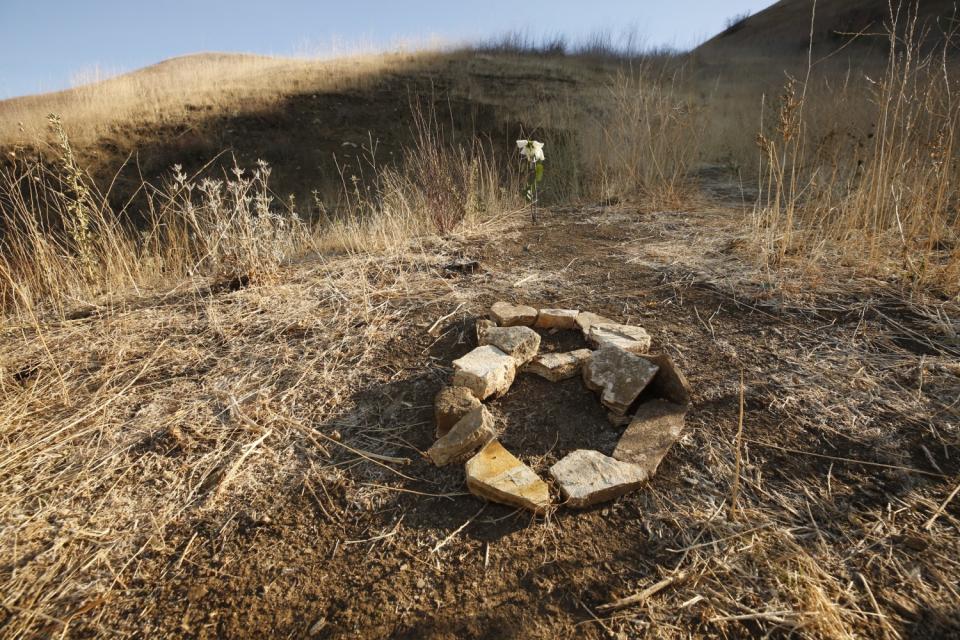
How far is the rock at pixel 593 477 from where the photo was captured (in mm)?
1349

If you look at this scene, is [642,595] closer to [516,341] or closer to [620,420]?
[620,420]

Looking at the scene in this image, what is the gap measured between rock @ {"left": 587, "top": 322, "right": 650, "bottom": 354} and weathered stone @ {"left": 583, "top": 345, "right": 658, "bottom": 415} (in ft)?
0.36

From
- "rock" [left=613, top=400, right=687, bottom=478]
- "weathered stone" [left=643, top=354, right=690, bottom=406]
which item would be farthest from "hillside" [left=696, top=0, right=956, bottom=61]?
"rock" [left=613, top=400, right=687, bottom=478]

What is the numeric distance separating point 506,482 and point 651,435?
52 centimetres

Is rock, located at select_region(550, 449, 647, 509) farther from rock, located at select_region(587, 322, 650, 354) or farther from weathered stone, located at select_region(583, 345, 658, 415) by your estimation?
rock, located at select_region(587, 322, 650, 354)

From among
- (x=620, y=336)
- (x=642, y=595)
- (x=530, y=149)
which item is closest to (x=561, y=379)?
→ (x=620, y=336)

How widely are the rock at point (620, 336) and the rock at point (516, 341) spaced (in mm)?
252

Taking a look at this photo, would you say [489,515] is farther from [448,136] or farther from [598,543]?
[448,136]

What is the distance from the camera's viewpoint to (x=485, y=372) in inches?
69.3

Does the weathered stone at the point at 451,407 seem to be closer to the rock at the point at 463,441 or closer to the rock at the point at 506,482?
the rock at the point at 463,441

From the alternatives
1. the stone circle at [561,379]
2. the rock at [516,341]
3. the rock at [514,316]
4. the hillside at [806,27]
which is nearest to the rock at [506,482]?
the stone circle at [561,379]

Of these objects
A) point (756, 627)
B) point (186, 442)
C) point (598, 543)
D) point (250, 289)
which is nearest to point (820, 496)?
point (756, 627)

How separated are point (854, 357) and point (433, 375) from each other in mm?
1666

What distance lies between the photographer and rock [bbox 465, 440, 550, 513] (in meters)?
1.34
